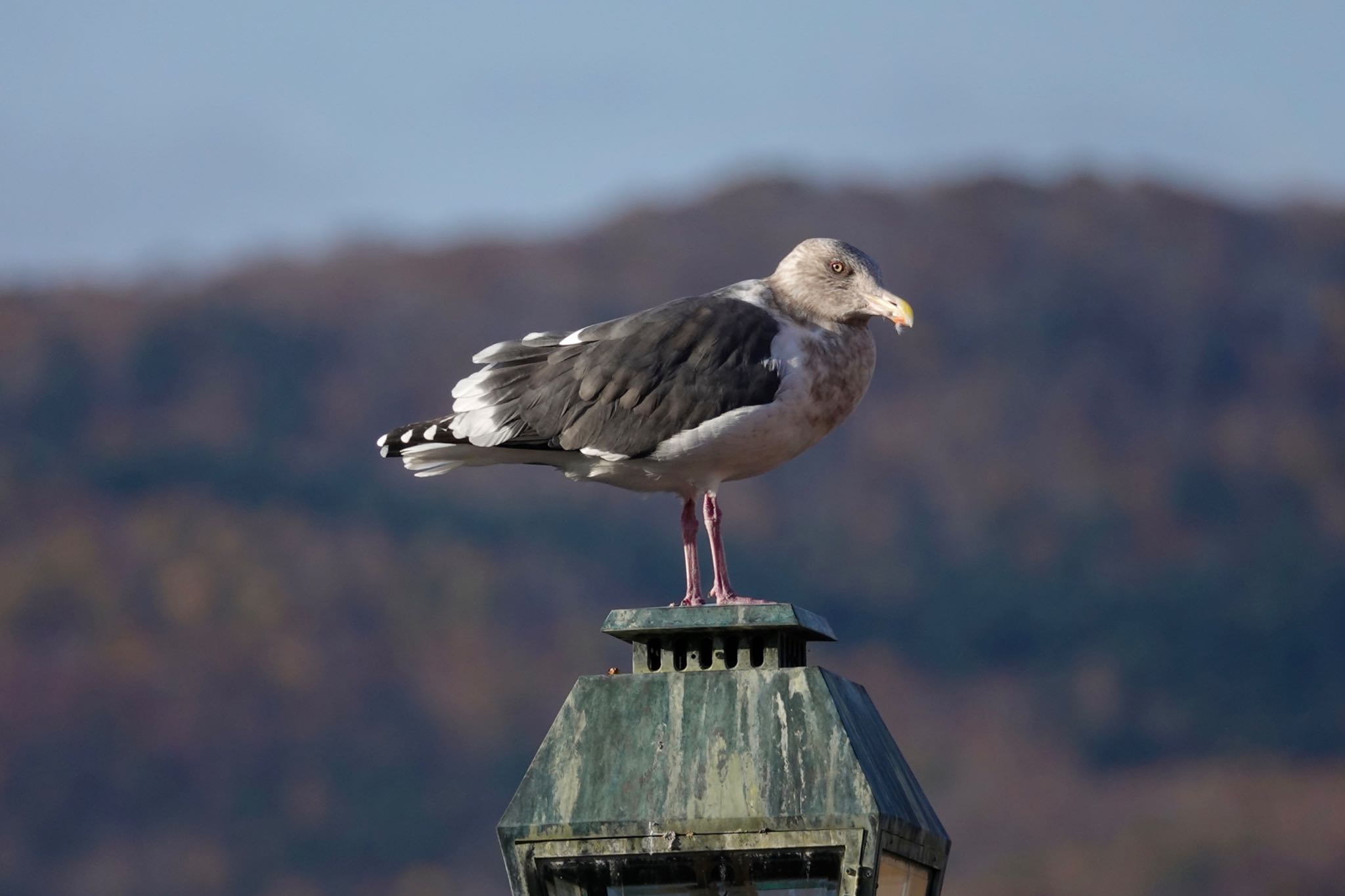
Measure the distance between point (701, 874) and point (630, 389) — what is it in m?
2.35

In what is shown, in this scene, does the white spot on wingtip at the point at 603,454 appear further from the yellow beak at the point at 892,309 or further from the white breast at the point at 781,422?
the yellow beak at the point at 892,309

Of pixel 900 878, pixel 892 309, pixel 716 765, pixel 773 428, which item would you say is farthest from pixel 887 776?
pixel 892 309

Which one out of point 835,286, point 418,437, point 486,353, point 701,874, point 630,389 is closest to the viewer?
point 701,874

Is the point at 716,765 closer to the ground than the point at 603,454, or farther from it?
closer to the ground

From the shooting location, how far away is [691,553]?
703 centimetres

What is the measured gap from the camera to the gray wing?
267 inches

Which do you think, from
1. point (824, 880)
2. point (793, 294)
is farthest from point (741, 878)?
point (793, 294)

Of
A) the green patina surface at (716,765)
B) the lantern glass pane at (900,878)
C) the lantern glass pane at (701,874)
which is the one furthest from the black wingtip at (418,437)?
the lantern glass pane at (900,878)

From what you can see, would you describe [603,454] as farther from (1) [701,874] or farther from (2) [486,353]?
(1) [701,874]

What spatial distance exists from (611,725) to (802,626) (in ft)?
1.56

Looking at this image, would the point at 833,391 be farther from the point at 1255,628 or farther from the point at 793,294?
the point at 1255,628

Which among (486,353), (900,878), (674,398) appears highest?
(486,353)

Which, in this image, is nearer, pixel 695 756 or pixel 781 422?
pixel 695 756

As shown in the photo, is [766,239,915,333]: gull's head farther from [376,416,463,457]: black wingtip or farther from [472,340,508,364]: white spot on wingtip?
[376,416,463,457]: black wingtip
